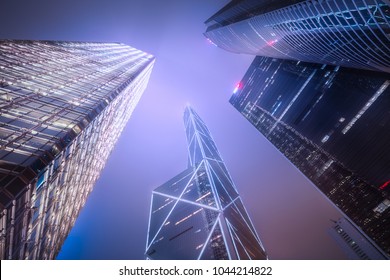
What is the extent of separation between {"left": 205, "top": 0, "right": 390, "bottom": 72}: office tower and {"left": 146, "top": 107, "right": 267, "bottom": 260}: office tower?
35.6m

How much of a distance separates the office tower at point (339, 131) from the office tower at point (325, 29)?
11.0 meters

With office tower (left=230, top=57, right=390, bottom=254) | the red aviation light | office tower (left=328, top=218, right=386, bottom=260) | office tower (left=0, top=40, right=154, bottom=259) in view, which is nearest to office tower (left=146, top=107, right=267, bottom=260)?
office tower (left=0, top=40, right=154, bottom=259)

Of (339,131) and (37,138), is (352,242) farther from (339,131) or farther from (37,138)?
(37,138)

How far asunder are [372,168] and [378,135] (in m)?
7.35

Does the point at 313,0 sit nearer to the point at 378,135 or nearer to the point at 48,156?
the point at 378,135

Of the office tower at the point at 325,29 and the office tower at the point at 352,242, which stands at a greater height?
the office tower at the point at 325,29

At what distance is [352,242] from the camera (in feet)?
299

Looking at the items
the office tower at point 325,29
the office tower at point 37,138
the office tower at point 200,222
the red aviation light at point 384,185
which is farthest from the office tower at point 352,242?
the office tower at point 37,138

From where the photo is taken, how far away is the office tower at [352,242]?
84000 millimetres

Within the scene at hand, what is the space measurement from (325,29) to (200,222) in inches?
1588

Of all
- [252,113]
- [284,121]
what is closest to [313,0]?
[284,121]

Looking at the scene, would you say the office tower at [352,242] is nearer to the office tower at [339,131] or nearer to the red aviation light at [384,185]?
the office tower at [339,131]

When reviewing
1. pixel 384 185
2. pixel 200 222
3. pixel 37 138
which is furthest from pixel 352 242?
pixel 37 138
